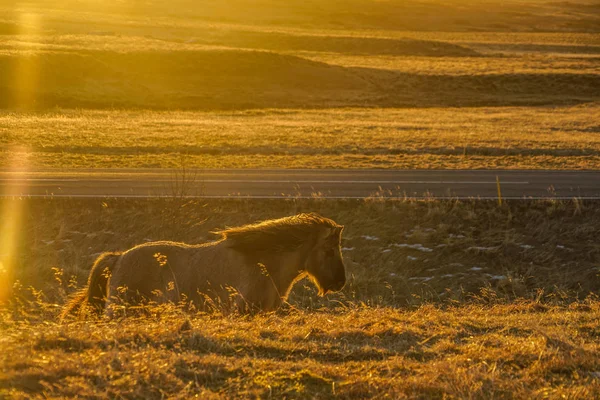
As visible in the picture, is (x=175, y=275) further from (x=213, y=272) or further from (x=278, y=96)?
(x=278, y=96)

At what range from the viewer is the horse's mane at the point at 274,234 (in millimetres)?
10414

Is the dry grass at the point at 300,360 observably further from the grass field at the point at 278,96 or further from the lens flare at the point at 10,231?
the grass field at the point at 278,96

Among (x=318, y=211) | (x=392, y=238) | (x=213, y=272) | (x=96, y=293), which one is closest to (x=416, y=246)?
(x=392, y=238)

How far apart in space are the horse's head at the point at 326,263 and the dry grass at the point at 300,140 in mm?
20447

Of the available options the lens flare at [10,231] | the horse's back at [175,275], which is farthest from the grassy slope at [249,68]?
Result: the horse's back at [175,275]

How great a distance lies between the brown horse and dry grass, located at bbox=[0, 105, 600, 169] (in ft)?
67.5

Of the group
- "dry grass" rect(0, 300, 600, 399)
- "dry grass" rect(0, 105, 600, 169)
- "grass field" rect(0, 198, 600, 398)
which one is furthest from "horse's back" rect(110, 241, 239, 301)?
→ "dry grass" rect(0, 105, 600, 169)

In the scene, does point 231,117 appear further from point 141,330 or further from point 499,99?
point 141,330

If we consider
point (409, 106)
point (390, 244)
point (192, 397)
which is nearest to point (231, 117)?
point (409, 106)

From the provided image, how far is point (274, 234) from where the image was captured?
10.5 meters

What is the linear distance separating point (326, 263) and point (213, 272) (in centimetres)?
150

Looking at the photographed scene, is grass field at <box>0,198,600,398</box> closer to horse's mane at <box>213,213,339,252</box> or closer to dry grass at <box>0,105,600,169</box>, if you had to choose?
horse's mane at <box>213,213,339,252</box>

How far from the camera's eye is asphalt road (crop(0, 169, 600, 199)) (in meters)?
24.5

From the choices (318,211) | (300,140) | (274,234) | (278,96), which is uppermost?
(274,234)
